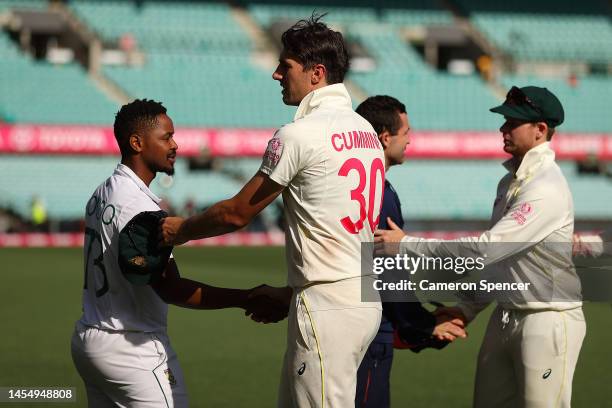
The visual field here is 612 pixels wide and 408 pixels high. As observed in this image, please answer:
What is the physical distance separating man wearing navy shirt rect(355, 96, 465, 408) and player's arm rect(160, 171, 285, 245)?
1.19 metres

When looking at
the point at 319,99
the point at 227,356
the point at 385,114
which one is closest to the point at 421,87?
the point at 227,356

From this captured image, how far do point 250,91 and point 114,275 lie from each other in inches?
1314

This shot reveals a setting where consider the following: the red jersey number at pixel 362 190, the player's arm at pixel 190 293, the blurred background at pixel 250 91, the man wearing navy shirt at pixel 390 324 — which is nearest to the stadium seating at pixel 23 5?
the blurred background at pixel 250 91

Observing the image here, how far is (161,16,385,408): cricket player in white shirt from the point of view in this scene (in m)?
4.26

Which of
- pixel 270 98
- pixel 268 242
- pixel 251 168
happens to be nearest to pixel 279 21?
pixel 270 98

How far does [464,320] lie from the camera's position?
568 centimetres

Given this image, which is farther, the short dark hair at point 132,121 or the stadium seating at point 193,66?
the stadium seating at point 193,66

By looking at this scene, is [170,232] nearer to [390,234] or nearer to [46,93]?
[390,234]

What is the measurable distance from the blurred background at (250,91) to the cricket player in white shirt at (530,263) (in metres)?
18.5

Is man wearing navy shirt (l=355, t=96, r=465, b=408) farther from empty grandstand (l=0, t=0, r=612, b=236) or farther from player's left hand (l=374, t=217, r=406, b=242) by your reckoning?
empty grandstand (l=0, t=0, r=612, b=236)

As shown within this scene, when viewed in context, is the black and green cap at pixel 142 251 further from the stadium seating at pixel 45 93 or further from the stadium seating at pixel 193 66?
the stadium seating at pixel 193 66

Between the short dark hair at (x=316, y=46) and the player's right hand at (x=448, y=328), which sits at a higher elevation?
the short dark hair at (x=316, y=46)

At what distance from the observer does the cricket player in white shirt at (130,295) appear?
444cm

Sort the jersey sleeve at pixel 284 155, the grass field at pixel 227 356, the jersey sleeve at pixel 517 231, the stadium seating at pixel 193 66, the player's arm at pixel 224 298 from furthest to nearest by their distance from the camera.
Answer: the stadium seating at pixel 193 66
the grass field at pixel 227 356
the jersey sleeve at pixel 517 231
the player's arm at pixel 224 298
the jersey sleeve at pixel 284 155
